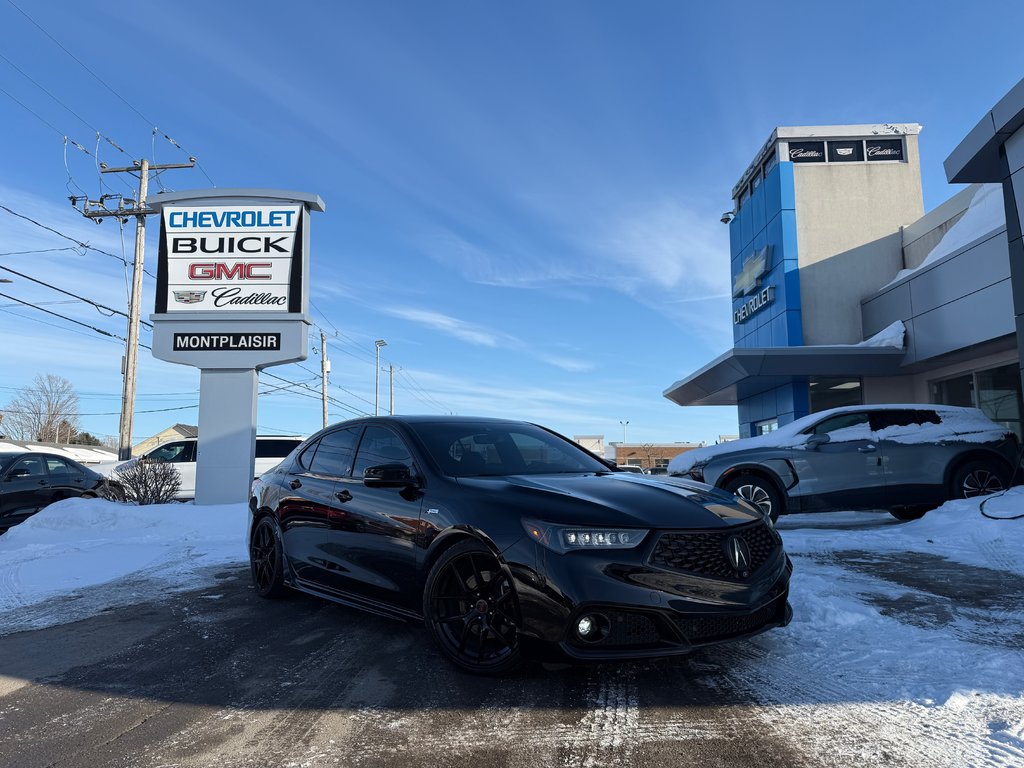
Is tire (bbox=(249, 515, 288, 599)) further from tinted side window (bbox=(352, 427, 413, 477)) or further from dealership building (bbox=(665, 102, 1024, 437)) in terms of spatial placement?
dealership building (bbox=(665, 102, 1024, 437))

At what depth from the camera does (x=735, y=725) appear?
283 centimetres

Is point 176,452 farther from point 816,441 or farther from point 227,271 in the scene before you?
point 816,441

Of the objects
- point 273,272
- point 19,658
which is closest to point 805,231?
point 273,272

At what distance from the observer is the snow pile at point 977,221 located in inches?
571

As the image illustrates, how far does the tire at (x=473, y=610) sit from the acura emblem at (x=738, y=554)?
3.50 ft

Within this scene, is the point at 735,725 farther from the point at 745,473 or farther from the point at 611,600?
the point at 745,473

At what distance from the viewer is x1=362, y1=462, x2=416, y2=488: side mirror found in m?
3.96

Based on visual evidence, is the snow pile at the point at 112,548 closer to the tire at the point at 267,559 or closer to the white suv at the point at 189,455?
the tire at the point at 267,559

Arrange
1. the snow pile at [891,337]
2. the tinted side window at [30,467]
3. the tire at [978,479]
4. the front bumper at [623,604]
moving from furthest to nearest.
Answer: the snow pile at [891,337], the tinted side window at [30,467], the tire at [978,479], the front bumper at [623,604]

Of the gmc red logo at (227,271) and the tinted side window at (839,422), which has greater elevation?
the gmc red logo at (227,271)

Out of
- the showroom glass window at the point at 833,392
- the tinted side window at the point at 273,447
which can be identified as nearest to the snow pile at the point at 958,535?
the showroom glass window at the point at 833,392

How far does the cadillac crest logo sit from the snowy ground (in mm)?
5671

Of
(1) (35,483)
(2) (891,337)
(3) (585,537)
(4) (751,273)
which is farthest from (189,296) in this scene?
(4) (751,273)

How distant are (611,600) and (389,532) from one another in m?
1.55
